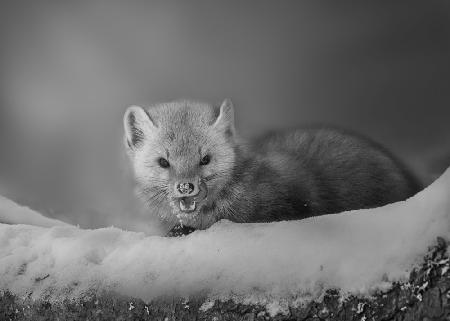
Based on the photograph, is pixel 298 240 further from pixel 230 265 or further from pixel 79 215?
pixel 79 215

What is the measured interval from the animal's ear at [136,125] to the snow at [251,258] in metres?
0.36

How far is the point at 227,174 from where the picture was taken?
87.5 inches

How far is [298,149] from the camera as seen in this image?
8.85 feet

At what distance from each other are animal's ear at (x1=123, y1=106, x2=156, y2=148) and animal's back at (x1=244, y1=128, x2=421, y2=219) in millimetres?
463

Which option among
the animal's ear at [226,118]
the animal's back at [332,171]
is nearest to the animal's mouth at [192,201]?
the animal's ear at [226,118]

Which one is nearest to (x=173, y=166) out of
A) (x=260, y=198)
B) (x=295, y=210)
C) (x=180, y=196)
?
(x=180, y=196)

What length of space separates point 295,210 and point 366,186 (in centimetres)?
42

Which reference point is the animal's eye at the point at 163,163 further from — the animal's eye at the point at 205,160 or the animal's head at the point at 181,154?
the animal's eye at the point at 205,160

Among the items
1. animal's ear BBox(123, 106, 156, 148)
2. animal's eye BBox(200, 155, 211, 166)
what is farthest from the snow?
animal's ear BBox(123, 106, 156, 148)

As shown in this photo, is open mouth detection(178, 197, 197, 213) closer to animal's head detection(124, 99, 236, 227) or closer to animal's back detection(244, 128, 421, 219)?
animal's head detection(124, 99, 236, 227)

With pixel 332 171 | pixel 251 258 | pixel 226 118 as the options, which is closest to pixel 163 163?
pixel 226 118

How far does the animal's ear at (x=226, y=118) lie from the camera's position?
225cm

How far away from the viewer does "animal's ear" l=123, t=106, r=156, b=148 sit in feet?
7.34

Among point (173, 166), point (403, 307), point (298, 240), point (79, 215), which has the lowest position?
point (79, 215)
